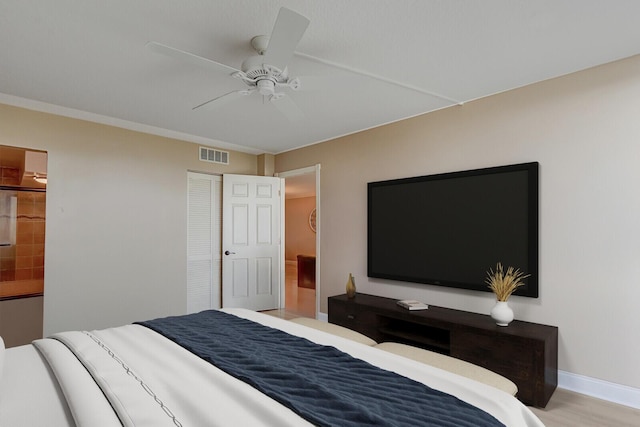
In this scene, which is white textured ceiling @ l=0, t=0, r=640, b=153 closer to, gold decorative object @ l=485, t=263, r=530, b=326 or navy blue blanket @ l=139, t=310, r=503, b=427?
gold decorative object @ l=485, t=263, r=530, b=326

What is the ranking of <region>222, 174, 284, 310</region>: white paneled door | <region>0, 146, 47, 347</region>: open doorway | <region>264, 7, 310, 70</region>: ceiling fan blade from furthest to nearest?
1. <region>222, 174, 284, 310</region>: white paneled door
2. <region>0, 146, 47, 347</region>: open doorway
3. <region>264, 7, 310, 70</region>: ceiling fan blade

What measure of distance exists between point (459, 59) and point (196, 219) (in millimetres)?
3634

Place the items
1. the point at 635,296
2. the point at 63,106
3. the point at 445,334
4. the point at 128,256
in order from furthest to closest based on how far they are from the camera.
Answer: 1. the point at 128,256
2. the point at 63,106
3. the point at 445,334
4. the point at 635,296

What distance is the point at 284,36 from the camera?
68.9 inches

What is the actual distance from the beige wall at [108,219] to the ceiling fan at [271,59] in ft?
6.31

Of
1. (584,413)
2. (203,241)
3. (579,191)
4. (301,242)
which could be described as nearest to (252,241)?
(203,241)

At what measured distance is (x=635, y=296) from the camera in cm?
235

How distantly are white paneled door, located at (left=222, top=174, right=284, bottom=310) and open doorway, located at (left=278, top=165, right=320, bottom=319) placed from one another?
391 mm

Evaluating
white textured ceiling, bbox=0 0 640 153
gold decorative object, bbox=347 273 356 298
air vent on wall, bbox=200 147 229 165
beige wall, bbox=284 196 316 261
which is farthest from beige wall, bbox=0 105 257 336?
beige wall, bbox=284 196 316 261

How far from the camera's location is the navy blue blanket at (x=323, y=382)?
103cm

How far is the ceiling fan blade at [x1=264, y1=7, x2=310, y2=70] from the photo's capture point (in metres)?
1.59

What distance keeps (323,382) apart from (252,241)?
3.88 meters

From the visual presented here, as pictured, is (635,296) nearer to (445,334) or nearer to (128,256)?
(445,334)

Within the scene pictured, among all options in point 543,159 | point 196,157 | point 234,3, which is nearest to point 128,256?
point 196,157
